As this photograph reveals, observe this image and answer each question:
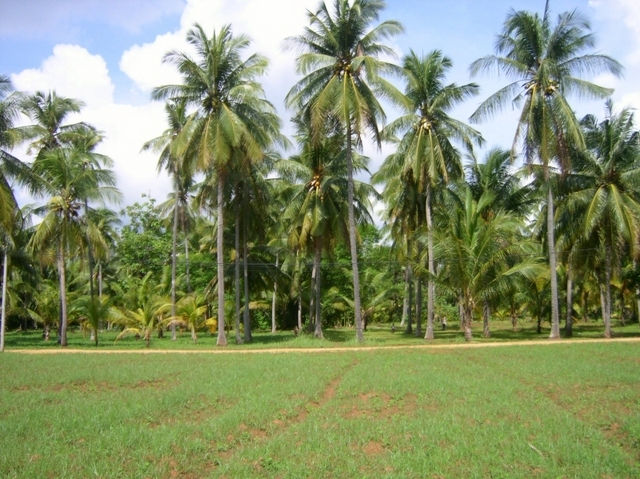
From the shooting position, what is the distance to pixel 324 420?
952cm

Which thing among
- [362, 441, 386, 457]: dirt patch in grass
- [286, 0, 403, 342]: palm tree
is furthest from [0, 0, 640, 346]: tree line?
[362, 441, 386, 457]: dirt patch in grass

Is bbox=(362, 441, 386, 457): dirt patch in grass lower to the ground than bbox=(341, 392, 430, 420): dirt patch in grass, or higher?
lower

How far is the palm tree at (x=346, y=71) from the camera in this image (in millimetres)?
22484

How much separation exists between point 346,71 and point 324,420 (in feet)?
56.3

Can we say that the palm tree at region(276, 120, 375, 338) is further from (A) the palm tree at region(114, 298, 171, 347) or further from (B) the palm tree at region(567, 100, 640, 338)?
(B) the palm tree at region(567, 100, 640, 338)

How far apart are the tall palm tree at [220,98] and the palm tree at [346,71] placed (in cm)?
183

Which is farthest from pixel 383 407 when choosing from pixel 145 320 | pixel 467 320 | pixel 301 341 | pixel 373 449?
pixel 145 320

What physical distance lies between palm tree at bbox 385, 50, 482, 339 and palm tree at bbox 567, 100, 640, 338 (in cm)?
515

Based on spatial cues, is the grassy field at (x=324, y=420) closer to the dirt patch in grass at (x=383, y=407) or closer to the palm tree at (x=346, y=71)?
the dirt patch in grass at (x=383, y=407)

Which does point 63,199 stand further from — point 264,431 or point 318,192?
point 264,431

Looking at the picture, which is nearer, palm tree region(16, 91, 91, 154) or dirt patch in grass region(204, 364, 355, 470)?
dirt patch in grass region(204, 364, 355, 470)

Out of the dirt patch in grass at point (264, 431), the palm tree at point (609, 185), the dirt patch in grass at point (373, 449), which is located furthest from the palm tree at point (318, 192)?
the dirt patch in grass at point (373, 449)

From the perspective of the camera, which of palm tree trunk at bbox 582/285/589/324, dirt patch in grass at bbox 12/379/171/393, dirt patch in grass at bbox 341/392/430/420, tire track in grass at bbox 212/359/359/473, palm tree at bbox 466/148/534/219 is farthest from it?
palm tree trunk at bbox 582/285/589/324

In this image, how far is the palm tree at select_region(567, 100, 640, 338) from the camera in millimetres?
23969
